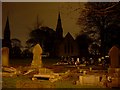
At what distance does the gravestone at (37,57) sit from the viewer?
3.11m

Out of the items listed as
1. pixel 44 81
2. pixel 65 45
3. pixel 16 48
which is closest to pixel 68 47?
pixel 65 45

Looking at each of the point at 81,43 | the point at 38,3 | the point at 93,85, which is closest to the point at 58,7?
the point at 38,3

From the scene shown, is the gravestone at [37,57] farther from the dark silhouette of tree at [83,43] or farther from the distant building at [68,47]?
the dark silhouette of tree at [83,43]

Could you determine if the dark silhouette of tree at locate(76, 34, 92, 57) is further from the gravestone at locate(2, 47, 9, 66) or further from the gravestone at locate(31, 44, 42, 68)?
the gravestone at locate(2, 47, 9, 66)

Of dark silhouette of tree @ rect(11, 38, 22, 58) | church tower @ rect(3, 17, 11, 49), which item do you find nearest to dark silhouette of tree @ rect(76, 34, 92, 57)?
dark silhouette of tree @ rect(11, 38, 22, 58)

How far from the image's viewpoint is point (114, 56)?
308cm

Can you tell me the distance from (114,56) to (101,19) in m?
0.40

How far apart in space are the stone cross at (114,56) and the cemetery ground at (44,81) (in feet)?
0.98

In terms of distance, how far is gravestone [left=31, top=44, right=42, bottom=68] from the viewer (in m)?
3.11

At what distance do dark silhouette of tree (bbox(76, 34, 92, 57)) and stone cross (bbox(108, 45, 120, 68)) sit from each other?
23 centimetres

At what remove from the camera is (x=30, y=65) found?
123 inches

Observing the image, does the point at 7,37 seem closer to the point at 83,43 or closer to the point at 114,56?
the point at 83,43

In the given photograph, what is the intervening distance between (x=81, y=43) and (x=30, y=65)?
566 mm

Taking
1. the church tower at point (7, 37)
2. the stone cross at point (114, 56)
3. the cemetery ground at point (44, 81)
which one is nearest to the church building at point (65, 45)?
the cemetery ground at point (44, 81)
